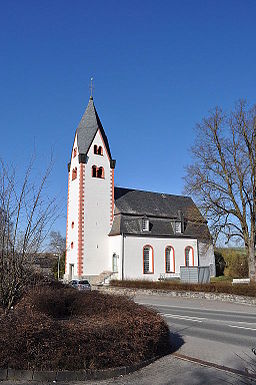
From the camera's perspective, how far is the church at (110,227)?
4166 cm

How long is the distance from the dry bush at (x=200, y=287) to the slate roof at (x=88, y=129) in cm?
1740

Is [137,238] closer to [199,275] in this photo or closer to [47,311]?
[199,275]

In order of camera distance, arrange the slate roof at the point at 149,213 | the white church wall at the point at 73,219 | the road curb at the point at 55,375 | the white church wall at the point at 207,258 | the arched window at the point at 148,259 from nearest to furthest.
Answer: the road curb at the point at 55,375 → the white church wall at the point at 73,219 → the slate roof at the point at 149,213 → the arched window at the point at 148,259 → the white church wall at the point at 207,258

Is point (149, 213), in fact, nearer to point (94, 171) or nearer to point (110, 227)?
point (110, 227)

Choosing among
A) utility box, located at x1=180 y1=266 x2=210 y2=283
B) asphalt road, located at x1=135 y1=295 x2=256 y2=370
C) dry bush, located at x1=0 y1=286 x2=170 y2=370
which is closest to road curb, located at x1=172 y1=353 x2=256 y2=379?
asphalt road, located at x1=135 y1=295 x2=256 y2=370

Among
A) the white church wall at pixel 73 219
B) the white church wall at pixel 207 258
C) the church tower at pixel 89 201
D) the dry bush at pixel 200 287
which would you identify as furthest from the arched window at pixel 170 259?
the white church wall at pixel 73 219

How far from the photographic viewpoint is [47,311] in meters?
9.63

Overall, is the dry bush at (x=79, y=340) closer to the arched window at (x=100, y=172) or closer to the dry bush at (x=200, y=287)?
the dry bush at (x=200, y=287)

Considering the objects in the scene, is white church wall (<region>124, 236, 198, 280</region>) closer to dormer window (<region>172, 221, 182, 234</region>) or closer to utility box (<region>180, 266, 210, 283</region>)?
dormer window (<region>172, 221, 182, 234</region>)

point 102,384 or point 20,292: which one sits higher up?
point 20,292

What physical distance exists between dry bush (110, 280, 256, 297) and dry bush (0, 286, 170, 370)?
51.5 feet

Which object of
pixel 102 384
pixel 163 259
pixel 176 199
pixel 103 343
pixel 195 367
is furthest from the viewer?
pixel 176 199

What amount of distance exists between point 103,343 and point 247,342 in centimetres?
529

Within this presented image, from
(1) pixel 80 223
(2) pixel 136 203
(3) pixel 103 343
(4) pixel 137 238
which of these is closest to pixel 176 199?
(2) pixel 136 203
